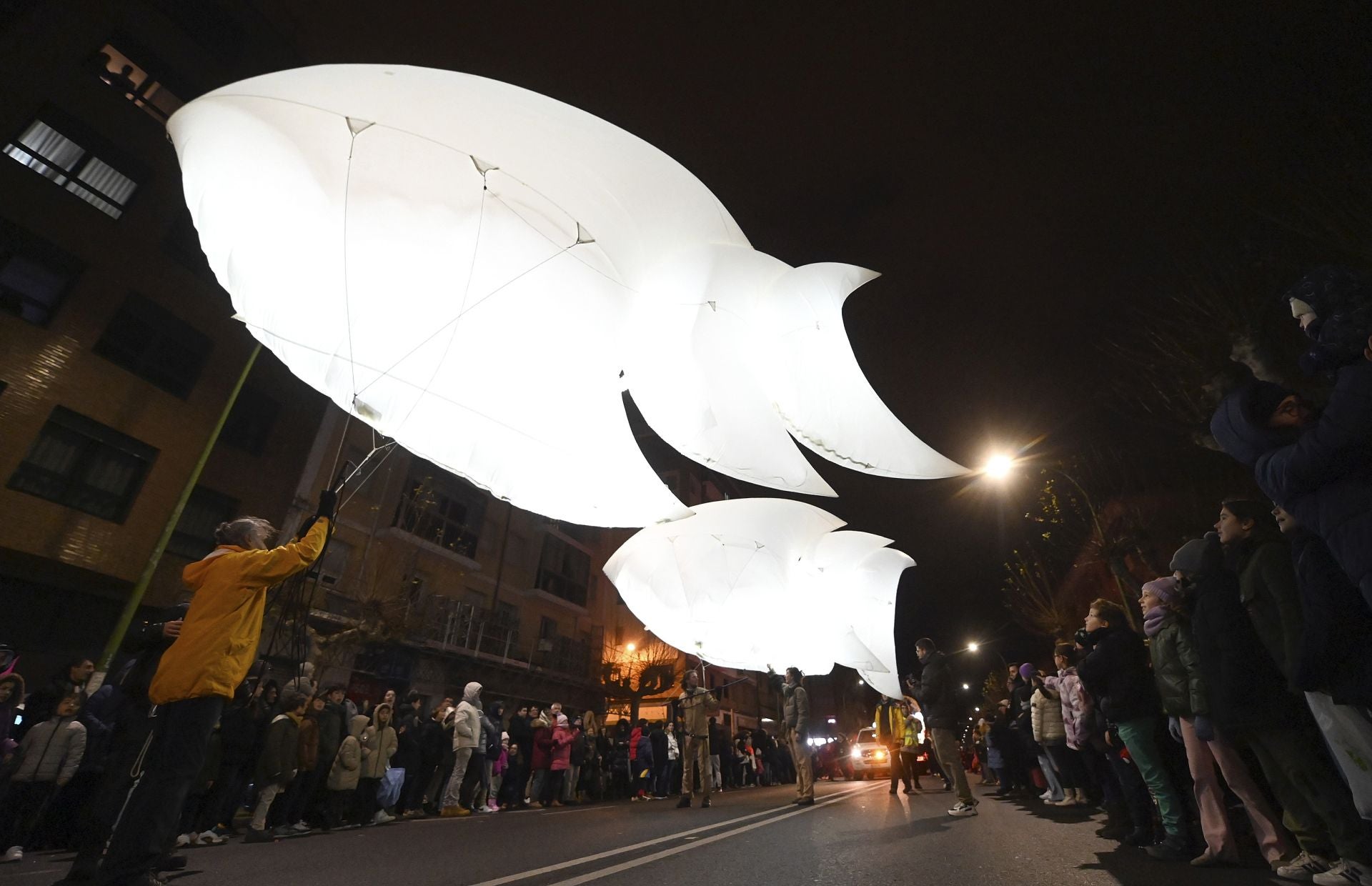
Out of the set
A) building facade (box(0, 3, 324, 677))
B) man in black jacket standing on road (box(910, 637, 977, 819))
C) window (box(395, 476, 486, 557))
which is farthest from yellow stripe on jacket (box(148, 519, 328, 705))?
window (box(395, 476, 486, 557))

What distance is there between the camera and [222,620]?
3.40m

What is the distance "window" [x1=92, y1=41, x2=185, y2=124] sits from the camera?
16.2 meters

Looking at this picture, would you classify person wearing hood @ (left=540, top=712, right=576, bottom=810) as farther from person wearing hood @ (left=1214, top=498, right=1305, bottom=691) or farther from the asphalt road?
person wearing hood @ (left=1214, top=498, right=1305, bottom=691)

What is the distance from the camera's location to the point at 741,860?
166 inches

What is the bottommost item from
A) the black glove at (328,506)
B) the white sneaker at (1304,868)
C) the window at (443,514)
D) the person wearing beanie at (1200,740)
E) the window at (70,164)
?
the white sneaker at (1304,868)

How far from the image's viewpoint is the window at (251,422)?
59.4 feet

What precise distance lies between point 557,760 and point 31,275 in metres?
16.0

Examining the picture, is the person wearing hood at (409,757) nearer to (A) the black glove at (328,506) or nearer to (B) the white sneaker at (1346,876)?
(A) the black glove at (328,506)

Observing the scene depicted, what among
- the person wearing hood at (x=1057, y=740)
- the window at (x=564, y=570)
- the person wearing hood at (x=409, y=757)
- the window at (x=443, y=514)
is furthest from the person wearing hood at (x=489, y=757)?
the window at (x=564, y=570)

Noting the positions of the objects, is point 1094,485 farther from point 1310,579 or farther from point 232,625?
point 232,625

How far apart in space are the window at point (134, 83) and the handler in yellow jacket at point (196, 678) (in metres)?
18.9

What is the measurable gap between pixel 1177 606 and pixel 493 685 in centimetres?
2395

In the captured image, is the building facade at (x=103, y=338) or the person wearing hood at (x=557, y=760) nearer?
the person wearing hood at (x=557, y=760)

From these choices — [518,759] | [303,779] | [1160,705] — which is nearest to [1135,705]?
[1160,705]
